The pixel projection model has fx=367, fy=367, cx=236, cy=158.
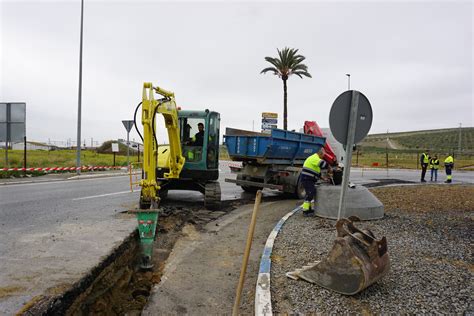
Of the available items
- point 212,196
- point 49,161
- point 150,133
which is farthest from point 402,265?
point 49,161

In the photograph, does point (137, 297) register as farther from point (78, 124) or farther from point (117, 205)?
point (78, 124)

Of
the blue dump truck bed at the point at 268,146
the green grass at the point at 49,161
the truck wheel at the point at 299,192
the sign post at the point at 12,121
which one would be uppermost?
the sign post at the point at 12,121

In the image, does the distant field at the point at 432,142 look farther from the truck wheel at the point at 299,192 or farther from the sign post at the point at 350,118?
the sign post at the point at 350,118

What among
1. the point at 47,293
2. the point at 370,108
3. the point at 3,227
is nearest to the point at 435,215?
the point at 370,108

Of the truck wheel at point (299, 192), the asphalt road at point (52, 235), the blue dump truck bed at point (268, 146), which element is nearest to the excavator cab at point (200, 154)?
the asphalt road at point (52, 235)

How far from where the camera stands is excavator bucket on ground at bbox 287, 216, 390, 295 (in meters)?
3.92

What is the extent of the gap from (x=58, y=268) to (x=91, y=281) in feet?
1.57

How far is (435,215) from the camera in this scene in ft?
27.0

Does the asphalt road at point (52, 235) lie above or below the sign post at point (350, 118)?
below

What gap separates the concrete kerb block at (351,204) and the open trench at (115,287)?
3276 mm

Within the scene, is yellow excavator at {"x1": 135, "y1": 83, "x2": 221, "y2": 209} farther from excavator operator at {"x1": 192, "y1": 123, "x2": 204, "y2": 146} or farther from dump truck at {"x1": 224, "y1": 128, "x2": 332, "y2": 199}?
dump truck at {"x1": 224, "y1": 128, "x2": 332, "y2": 199}

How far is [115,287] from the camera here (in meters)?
5.00

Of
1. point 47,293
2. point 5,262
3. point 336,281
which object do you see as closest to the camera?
point 47,293

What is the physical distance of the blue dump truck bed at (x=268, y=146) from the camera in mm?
11734
